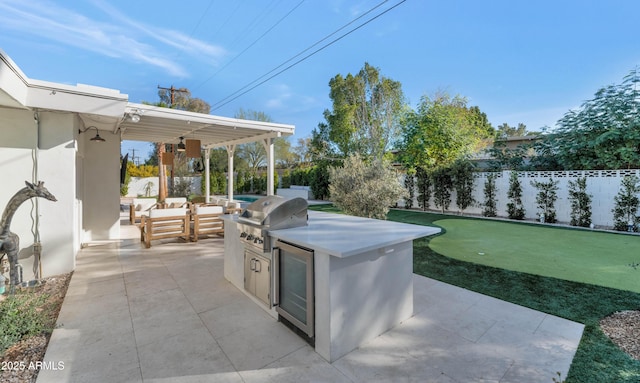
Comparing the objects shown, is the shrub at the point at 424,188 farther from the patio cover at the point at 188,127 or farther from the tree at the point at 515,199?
the patio cover at the point at 188,127

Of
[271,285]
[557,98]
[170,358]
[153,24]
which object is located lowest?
[170,358]

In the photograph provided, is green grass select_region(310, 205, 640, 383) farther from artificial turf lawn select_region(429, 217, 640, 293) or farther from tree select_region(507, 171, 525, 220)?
tree select_region(507, 171, 525, 220)

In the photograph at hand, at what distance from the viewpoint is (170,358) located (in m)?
2.26

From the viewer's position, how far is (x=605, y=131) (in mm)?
8727

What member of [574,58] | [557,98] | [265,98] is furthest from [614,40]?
[265,98]

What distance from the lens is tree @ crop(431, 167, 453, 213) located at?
11.1 m

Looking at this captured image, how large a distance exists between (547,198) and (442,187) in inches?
131

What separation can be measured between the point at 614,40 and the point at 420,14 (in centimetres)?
608

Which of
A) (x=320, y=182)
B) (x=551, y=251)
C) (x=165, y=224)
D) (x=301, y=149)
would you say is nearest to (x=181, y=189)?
(x=320, y=182)

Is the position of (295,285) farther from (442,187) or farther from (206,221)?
(442,187)

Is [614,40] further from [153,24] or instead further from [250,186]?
[250,186]

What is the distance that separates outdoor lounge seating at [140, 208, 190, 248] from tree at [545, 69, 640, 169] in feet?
38.2

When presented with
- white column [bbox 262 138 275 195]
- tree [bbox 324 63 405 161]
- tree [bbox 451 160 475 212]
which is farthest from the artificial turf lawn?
tree [bbox 324 63 405 161]

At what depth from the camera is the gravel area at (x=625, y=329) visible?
7.59 feet
